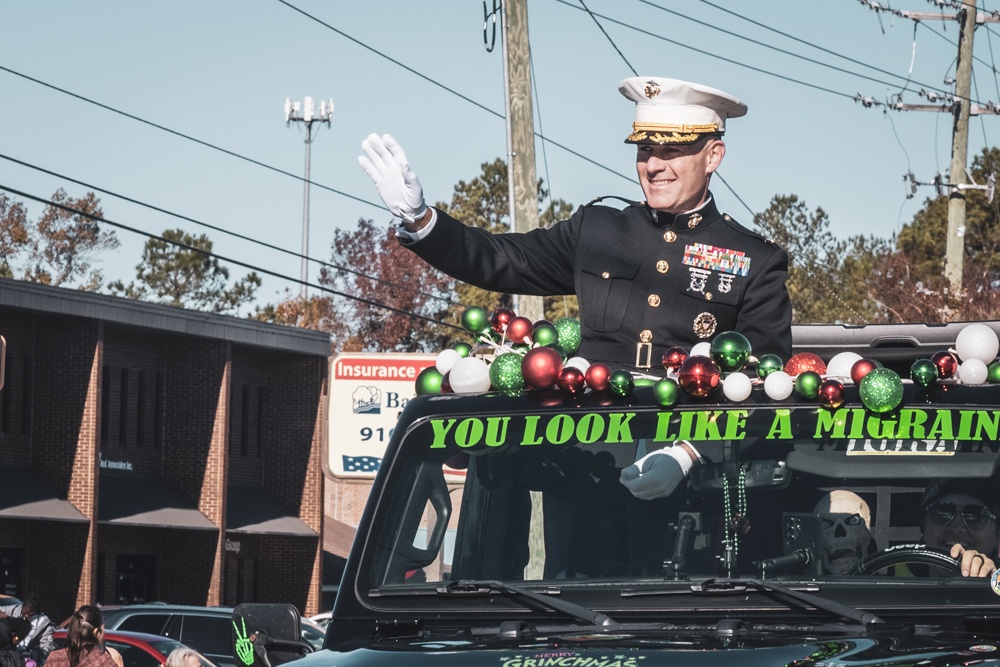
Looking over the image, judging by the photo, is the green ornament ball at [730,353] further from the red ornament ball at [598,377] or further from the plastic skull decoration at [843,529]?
the plastic skull decoration at [843,529]

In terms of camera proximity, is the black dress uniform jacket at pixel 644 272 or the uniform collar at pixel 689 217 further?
the uniform collar at pixel 689 217

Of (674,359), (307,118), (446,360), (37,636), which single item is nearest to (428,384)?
(446,360)

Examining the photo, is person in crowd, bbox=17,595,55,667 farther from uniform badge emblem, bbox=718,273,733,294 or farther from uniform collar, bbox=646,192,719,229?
uniform badge emblem, bbox=718,273,733,294

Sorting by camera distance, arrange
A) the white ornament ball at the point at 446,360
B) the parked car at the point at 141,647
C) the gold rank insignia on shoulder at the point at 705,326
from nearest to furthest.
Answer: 1. the white ornament ball at the point at 446,360
2. the gold rank insignia on shoulder at the point at 705,326
3. the parked car at the point at 141,647

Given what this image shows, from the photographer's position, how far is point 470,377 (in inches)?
207

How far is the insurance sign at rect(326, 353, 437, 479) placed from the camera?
2647 cm

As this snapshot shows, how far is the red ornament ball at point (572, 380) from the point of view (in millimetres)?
5062

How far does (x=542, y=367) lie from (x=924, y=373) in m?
1.06

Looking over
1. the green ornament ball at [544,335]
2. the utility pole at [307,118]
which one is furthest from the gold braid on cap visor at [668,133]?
the utility pole at [307,118]

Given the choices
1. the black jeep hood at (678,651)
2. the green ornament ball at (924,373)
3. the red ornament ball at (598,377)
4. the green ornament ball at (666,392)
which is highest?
the green ornament ball at (924,373)

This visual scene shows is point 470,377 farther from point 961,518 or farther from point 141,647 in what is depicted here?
point 141,647

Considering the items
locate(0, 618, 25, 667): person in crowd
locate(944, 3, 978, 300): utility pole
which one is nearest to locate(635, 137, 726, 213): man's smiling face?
locate(0, 618, 25, 667): person in crowd

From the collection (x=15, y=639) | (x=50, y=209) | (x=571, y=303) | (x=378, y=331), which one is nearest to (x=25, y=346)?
(x=15, y=639)

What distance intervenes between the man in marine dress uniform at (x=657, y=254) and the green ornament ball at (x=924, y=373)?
1033 mm
